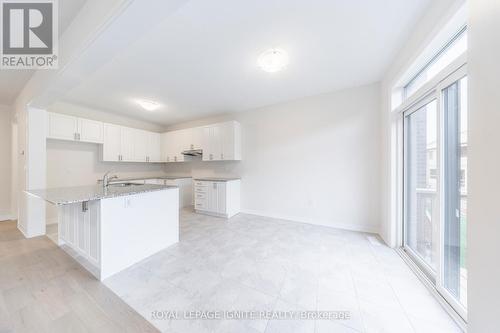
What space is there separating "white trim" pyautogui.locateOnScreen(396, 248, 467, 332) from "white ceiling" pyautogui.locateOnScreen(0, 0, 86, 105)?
429 centimetres

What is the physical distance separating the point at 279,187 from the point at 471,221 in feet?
10.4

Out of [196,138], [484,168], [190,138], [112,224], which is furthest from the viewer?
[190,138]

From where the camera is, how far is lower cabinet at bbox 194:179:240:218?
4.22 metres

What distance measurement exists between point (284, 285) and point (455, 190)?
183 centimetres

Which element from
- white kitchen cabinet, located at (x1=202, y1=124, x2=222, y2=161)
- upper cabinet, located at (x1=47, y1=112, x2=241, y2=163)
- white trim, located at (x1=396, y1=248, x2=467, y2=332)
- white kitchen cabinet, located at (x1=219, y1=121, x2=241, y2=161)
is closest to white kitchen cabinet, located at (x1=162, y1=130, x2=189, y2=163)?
upper cabinet, located at (x1=47, y1=112, x2=241, y2=163)

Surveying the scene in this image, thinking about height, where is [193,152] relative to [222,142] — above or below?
below

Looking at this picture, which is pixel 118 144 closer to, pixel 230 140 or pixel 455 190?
pixel 230 140

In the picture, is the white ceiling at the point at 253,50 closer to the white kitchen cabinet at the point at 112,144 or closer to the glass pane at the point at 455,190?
the white kitchen cabinet at the point at 112,144

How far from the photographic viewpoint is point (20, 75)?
9.36ft

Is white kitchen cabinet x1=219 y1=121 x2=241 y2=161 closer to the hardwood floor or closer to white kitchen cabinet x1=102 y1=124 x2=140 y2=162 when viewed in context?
white kitchen cabinet x1=102 y1=124 x2=140 y2=162

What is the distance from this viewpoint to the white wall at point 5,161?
13.2 feet

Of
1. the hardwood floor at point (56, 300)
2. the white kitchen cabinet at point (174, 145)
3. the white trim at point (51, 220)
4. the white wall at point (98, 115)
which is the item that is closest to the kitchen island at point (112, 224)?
the hardwood floor at point (56, 300)

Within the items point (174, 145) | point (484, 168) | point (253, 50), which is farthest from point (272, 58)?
point (174, 145)

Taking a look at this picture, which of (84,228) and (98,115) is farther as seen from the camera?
(98,115)
